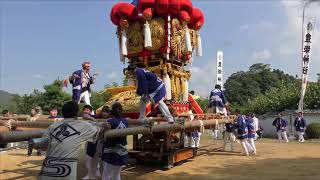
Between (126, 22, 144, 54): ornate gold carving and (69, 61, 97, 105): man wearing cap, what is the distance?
9.97ft

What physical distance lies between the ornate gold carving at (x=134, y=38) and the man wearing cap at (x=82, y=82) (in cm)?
304

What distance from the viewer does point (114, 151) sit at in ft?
23.6

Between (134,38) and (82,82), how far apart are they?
3532mm

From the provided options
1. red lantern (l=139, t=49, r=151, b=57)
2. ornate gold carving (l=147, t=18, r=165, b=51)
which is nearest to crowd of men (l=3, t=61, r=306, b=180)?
red lantern (l=139, t=49, r=151, b=57)

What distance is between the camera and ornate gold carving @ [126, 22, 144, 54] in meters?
13.4

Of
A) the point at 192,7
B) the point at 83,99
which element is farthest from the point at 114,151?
the point at 192,7

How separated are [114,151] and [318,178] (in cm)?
583

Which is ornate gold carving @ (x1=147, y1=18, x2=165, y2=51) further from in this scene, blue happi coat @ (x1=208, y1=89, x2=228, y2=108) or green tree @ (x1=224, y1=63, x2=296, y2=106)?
green tree @ (x1=224, y1=63, x2=296, y2=106)

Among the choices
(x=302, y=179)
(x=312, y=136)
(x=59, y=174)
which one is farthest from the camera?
(x=312, y=136)

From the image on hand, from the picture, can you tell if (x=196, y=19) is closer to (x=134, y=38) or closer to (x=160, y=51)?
(x=160, y=51)

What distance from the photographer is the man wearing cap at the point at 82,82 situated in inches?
416

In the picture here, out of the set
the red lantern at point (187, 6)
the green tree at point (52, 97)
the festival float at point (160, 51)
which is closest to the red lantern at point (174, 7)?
the festival float at point (160, 51)

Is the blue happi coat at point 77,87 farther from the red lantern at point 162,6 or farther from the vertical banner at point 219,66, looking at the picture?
the vertical banner at point 219,66

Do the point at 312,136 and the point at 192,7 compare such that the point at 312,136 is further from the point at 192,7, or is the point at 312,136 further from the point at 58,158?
the point at 58,158
